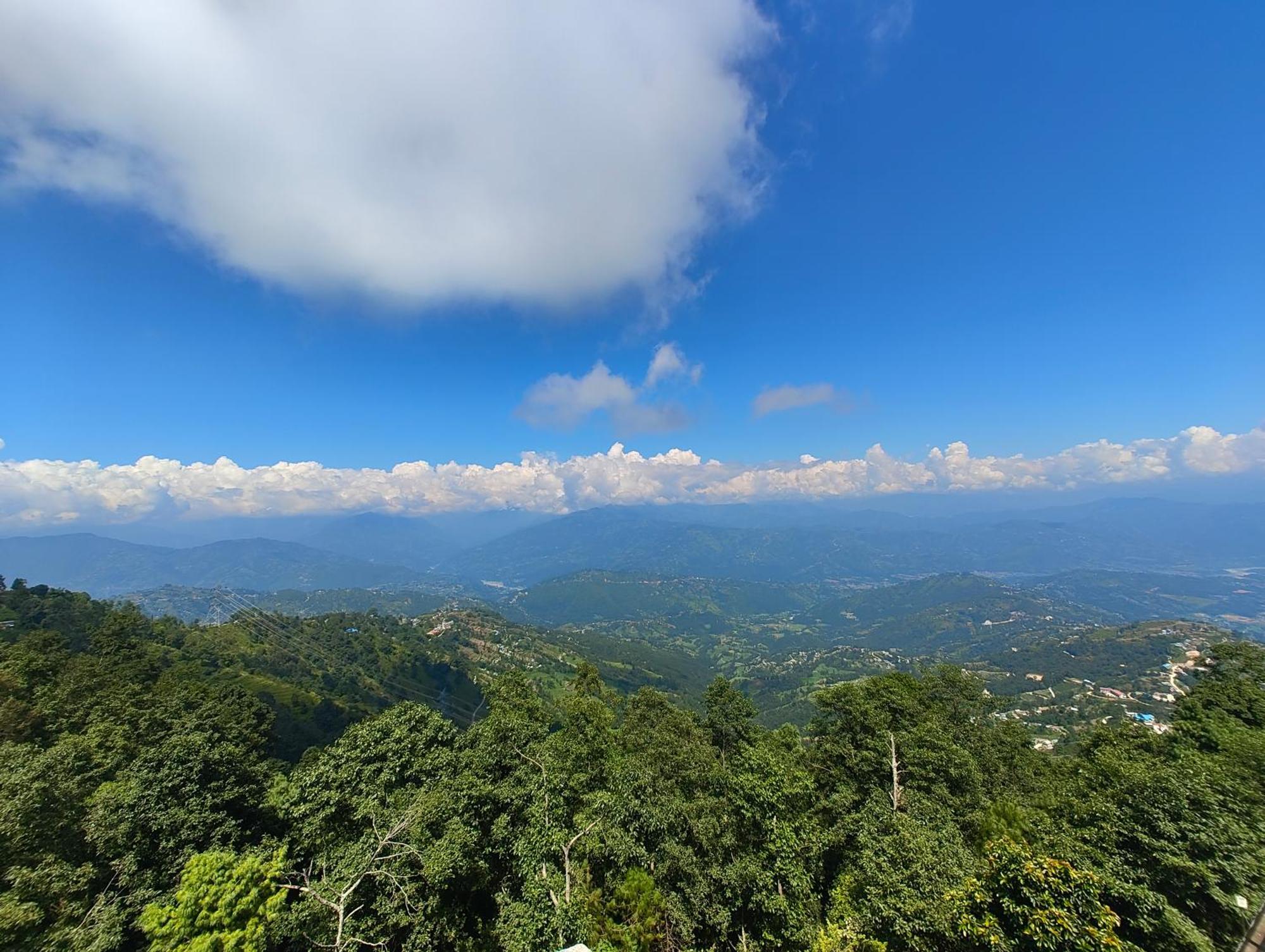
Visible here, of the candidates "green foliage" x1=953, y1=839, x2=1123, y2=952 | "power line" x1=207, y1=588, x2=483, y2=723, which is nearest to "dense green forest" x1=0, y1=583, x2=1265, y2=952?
"green foliage" x1=953, y1=839, x2=1123, y2=952

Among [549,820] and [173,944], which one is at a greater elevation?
[173,944]

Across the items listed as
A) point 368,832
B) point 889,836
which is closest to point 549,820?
point 368,832

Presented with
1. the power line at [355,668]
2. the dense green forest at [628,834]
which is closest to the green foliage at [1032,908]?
the dense green forest at [628,834]

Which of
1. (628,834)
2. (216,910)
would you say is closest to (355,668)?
(216,910)

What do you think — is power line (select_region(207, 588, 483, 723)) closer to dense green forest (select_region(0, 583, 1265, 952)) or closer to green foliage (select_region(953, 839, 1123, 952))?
dense green forest (select_region(0, 583, 1265, 952))

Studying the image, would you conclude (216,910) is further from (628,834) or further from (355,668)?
(355,668)

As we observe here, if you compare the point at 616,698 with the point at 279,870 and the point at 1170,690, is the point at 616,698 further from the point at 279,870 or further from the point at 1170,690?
the point at 1170,690
